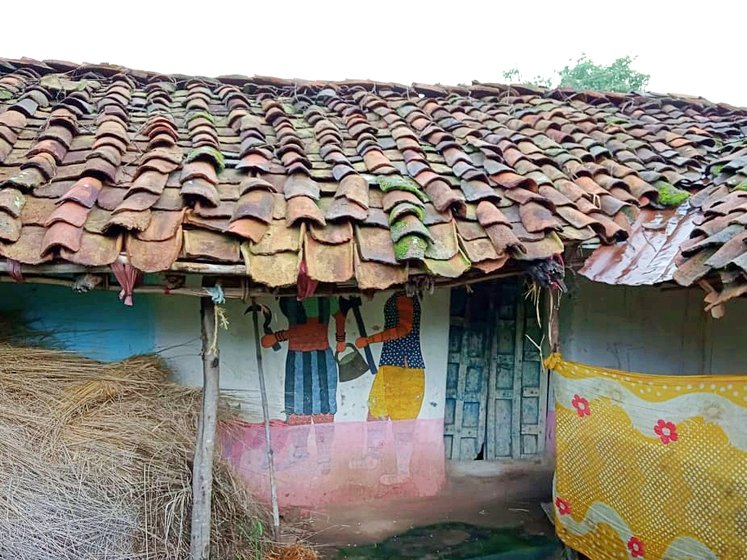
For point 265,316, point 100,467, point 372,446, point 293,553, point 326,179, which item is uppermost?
point 326,179

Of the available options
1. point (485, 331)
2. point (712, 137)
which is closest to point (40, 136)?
point (485, 331)

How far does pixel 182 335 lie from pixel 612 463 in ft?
11.3

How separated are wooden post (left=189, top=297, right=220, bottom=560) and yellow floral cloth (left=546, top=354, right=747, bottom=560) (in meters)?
2.39

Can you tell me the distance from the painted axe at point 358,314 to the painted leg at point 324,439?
0.60 metres

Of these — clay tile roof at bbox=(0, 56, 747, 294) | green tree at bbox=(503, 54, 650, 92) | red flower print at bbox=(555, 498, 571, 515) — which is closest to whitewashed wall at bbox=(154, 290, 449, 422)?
clay tile roof at bbox=(0, 56, 747, 294)

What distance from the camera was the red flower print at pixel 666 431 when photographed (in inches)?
132

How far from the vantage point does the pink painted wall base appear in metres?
4.90

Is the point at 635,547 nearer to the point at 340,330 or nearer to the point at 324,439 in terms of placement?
the point at 324,439

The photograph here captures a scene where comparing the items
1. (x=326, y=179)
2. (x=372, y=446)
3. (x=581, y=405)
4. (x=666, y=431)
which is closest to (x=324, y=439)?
(x=372, y=446)

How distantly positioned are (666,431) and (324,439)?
2.87 metres

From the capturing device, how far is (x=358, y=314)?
16.9ft

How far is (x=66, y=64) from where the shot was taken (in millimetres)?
5531

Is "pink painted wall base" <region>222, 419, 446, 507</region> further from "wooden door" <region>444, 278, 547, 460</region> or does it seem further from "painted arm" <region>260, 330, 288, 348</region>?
"painted arm" <region>260, 330, 288, 348</region>

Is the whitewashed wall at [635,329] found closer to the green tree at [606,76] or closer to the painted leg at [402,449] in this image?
the painted leg at [402,449]
